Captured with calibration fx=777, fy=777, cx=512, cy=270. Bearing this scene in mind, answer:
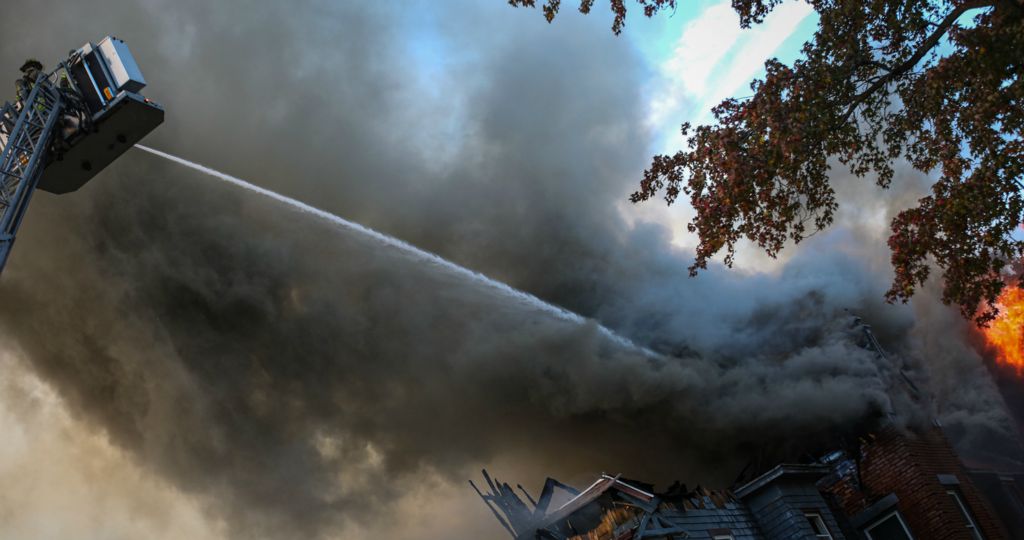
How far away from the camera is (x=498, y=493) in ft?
63.2

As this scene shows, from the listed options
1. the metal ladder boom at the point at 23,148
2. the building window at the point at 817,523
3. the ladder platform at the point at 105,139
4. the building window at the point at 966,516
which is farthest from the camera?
the building window at the point at 966,516

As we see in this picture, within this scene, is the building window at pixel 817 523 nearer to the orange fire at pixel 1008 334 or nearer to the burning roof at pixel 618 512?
the burning roof at pixel 618 512

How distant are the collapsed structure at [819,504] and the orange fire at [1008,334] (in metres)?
8.04

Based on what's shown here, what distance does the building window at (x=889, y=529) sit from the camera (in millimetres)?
20906

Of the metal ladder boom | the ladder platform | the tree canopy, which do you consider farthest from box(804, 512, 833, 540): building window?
the metal ladder boom

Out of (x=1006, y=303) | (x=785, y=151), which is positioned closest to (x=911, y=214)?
(x=785, y=151)

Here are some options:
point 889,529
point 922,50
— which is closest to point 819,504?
point 889,529

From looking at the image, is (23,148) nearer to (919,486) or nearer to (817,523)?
(817,523)

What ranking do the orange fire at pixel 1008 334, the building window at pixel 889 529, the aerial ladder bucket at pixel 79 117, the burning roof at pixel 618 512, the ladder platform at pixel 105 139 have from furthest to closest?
the orange fire at pixel 1008 334
the building window at pixel 889 529
the burning roof at pixel 618 512
the ladder platform at pixel 105 139
the aerial ladder bucket at pixel 79 117

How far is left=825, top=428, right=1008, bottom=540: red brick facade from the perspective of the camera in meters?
20.6

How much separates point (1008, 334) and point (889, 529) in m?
13.9

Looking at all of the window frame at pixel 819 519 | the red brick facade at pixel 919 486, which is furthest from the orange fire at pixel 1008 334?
the window frame at pixel 819 519

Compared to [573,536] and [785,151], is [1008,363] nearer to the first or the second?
[573,536]

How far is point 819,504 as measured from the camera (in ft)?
68.7
